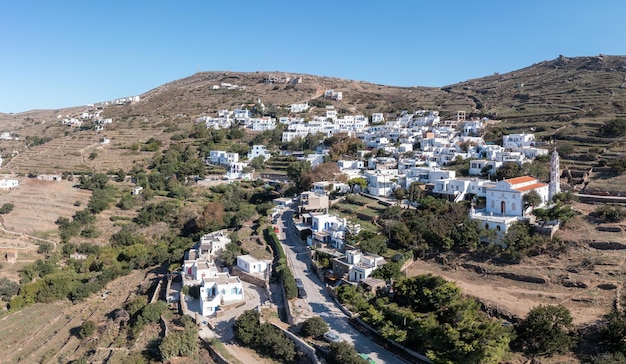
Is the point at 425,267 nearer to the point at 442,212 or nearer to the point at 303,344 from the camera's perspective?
the point at 442,212

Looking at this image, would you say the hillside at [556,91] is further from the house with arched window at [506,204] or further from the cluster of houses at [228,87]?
the cluster of houses at [228,87]

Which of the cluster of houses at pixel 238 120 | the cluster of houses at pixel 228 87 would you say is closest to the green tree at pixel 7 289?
the cluster of houses at pixel 238 120

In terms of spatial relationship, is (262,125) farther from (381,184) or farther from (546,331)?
(546,331)

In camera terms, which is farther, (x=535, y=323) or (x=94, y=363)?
(x=94, y=363)

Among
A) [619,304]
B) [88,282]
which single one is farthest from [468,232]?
[88,282]

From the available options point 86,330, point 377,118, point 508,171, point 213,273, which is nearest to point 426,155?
point 508,171
